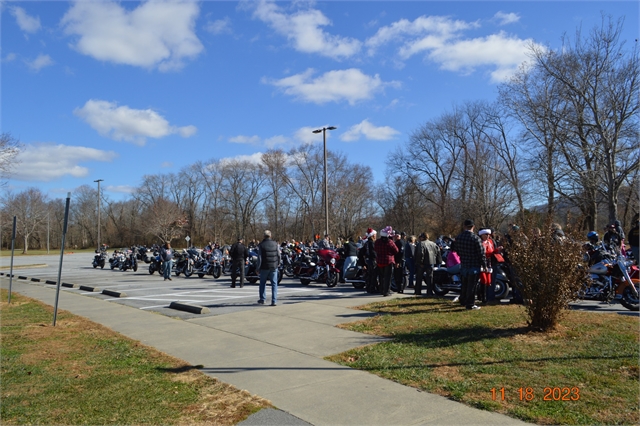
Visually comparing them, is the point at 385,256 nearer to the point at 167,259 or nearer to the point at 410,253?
the point at 410,253

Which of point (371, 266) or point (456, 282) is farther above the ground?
point (371, 266)

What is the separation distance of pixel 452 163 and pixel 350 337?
5308 cm

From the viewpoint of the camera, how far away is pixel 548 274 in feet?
23.9

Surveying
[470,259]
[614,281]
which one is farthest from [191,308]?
[614,281]

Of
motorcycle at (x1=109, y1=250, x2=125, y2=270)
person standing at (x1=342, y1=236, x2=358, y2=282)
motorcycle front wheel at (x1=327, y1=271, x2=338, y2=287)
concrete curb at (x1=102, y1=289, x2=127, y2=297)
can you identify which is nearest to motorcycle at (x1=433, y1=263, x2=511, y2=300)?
person standing at (x1=342, y1=236, x2=358, y2=282)

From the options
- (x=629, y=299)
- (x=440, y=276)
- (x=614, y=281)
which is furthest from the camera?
(x=440, y=276)

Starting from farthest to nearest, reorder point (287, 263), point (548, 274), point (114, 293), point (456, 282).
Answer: point (287, 263), point (114, 293), point (456, 282), point (548, 274)

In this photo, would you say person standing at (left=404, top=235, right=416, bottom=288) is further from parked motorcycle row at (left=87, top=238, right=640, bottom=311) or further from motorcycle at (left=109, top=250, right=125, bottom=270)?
motorcycle at (left=109, top=250, right=125, bottom=270)

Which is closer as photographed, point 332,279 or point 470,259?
point 470,259

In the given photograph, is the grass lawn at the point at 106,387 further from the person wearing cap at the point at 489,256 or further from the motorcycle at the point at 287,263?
the motorcycle at the point at 287,263

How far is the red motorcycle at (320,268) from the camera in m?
16.7

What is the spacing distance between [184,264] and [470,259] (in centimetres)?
1725

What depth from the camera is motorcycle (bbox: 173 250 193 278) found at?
76.8 feet

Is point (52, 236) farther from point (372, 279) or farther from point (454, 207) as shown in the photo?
point (372, 279)
